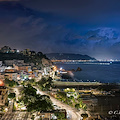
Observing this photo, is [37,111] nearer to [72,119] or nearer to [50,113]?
[50,113]

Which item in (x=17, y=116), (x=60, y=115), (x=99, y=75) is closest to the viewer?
(x=60, y=115)

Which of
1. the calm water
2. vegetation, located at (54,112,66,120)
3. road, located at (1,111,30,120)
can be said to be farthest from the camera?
the calm water

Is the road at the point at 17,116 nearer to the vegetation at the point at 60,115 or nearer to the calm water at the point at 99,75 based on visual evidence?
the vegetation at the point at 60,115

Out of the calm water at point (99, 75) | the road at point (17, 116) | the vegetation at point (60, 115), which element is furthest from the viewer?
the calm water at point (99, 75)

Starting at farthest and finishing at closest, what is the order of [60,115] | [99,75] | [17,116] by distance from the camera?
[99,75]
[17,116]
[60,115]

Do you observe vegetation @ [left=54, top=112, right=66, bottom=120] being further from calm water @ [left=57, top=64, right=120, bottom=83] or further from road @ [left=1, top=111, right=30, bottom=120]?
calm water @ [left=57, top=64, right=120, bottom=83]

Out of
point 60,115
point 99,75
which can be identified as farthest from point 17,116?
point 99,75

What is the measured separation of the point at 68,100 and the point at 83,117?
2.31 meters

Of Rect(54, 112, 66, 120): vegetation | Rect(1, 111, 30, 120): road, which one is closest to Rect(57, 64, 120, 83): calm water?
Rect(1, 111, 30, 120): road

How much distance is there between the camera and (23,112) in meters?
6.41

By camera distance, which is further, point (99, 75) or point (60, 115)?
point (99, 75)

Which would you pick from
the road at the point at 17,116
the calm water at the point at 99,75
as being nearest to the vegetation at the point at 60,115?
the road at the point at 17,116

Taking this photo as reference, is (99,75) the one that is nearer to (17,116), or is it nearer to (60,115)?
(60,115)

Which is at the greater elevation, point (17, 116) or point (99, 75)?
point (99, 75)
